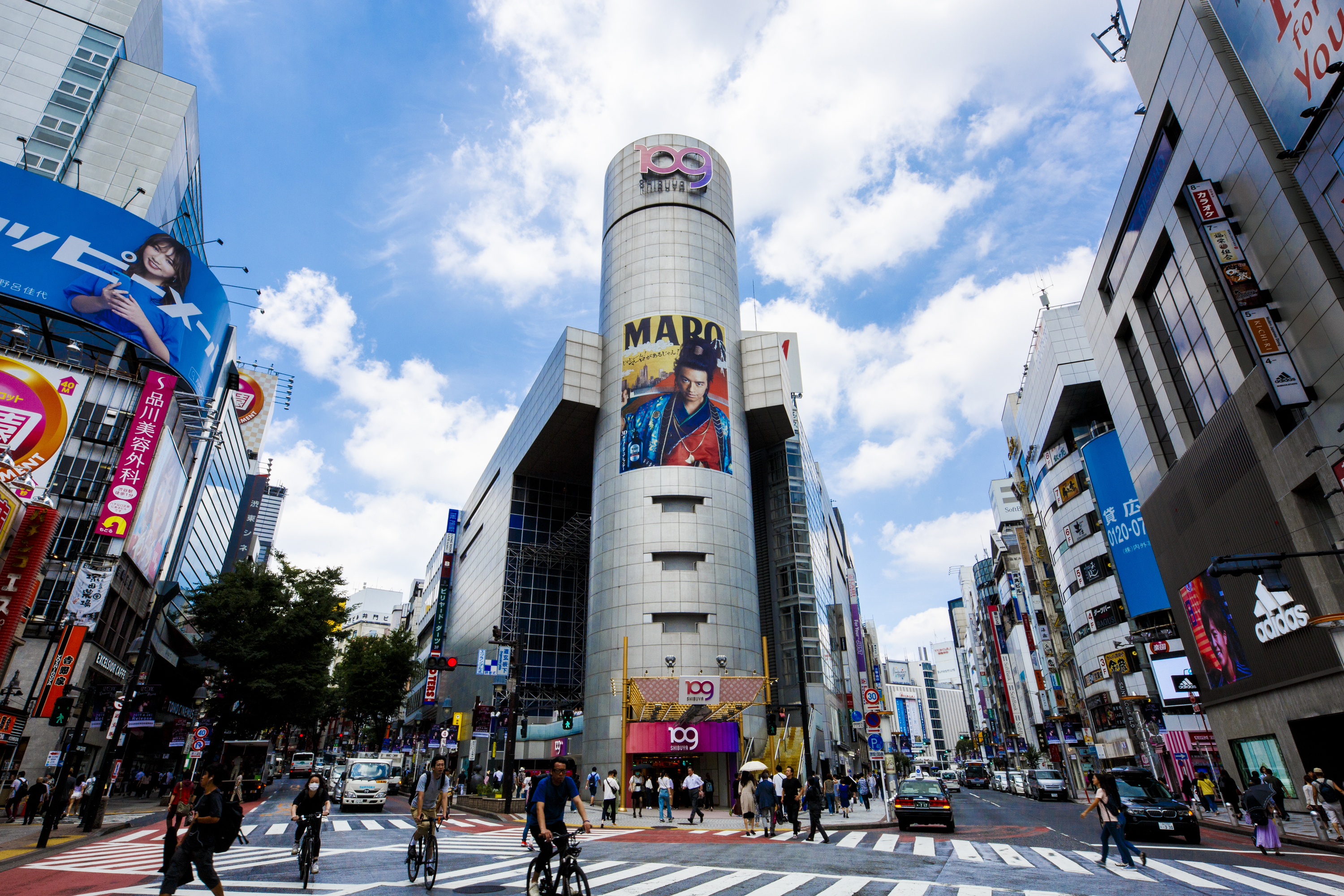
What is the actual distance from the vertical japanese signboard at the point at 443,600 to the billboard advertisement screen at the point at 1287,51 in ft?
218

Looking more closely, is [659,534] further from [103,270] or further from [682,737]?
[103,270]

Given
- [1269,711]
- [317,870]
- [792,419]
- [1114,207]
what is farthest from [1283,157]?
[792,419]

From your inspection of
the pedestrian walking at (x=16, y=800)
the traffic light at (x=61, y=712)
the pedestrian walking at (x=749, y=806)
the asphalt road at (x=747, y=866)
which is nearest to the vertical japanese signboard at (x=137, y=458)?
the pedestrian walking at (x=16, y=800)

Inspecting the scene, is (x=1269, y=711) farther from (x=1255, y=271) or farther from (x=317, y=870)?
(x=317, y=870)

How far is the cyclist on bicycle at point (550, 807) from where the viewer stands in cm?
848

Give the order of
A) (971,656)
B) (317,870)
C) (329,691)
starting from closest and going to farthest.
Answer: (317,870) → (329,691) → (971,656)

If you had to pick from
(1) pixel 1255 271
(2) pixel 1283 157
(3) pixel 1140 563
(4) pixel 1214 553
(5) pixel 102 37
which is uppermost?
(5) pixel 102 37

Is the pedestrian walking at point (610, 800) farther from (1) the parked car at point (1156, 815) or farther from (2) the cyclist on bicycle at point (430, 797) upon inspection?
(1) the parked car at point (1156, 815)

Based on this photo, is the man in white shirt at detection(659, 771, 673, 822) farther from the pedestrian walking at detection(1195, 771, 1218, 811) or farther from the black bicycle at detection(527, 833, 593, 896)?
the pedestrian walking at detection(1195, 771, 1218, 811)

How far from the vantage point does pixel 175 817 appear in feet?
32.7

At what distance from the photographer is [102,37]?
52781mm

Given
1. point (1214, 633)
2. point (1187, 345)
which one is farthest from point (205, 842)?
point (1187, 345)

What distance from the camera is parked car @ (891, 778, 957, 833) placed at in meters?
21.5

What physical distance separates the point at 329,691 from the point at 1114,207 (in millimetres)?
56304
